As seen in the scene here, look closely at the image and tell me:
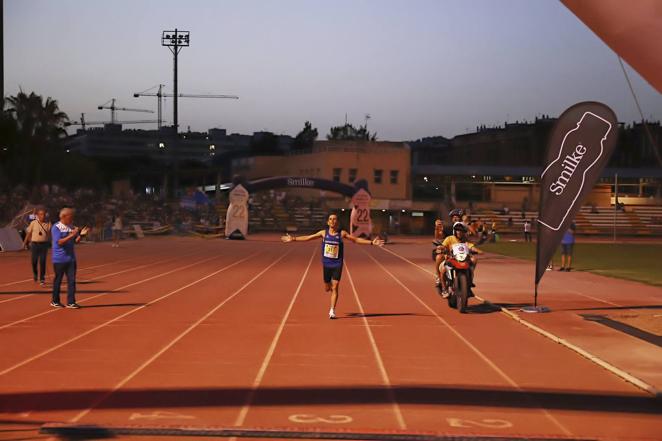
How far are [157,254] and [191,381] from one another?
98.9ft

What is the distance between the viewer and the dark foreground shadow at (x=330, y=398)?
8.48 meters

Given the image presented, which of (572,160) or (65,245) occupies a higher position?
(572,160)

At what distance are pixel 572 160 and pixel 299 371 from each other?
7665mm

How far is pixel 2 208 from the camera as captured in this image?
5181 cm

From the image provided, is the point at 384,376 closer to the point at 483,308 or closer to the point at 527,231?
the point at 483,308

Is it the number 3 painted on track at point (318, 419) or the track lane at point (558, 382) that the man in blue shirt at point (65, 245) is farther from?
the number 3 painted on track at point (318, 419)

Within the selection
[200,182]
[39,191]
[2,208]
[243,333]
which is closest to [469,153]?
[200,182]

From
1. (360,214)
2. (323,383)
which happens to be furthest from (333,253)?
(360,214)

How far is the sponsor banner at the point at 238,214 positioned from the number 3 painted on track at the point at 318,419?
50.8 metres

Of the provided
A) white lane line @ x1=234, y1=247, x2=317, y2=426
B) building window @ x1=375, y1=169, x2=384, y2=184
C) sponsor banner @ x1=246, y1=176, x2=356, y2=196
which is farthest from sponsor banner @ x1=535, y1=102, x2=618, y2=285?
building window @ x1=375, y1=169, x2=384, y2=184

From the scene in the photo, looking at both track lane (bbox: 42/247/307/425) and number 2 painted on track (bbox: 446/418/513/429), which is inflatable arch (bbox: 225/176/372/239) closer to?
track lane (bbox: 42/247/307/425)

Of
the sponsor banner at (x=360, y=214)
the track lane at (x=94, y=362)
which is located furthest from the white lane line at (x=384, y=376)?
the sponsor banner at (x=360, y=214)

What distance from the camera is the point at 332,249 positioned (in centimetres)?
1548

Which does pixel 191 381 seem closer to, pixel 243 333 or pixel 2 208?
pixel 243 333
